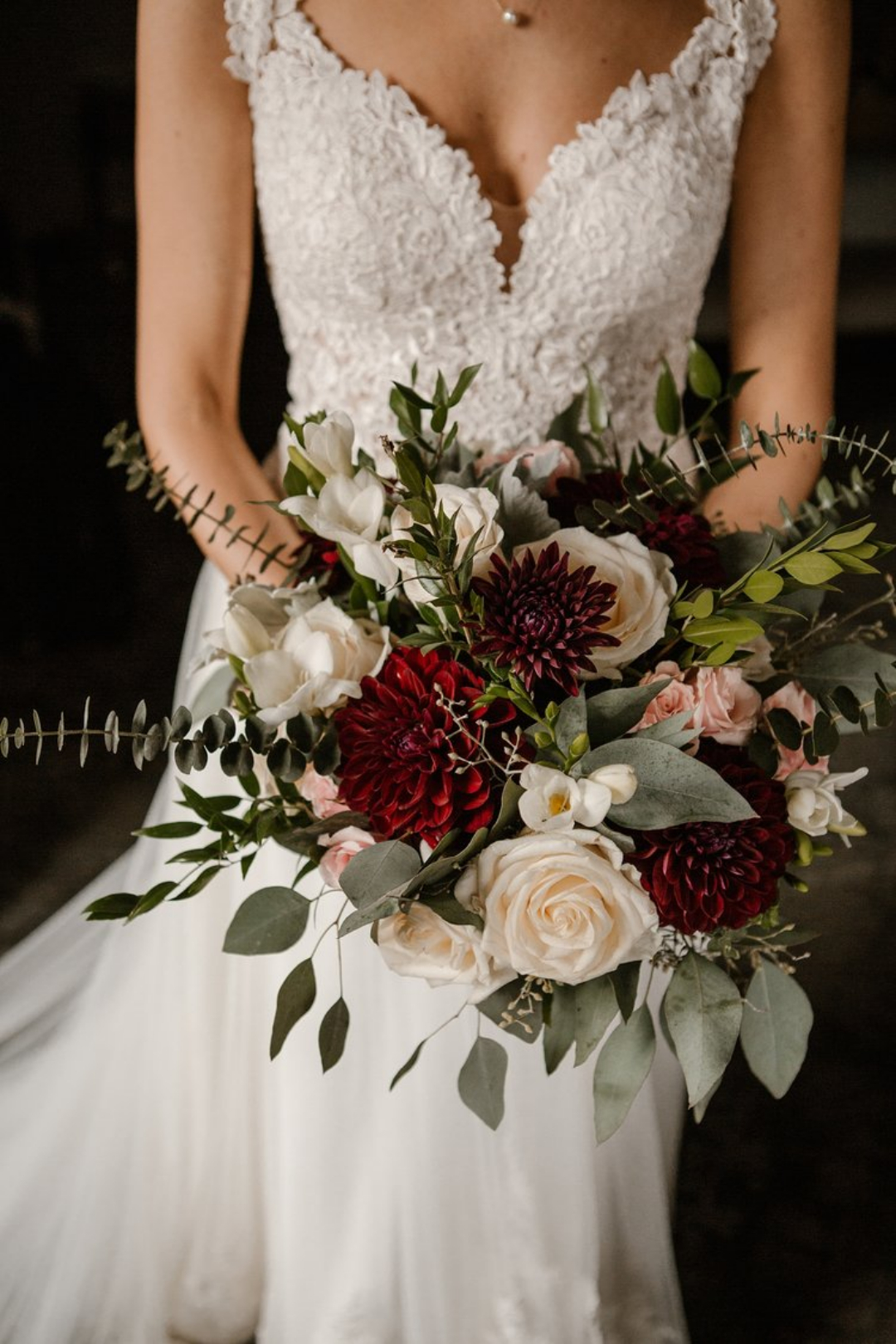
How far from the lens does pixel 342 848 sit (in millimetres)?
848

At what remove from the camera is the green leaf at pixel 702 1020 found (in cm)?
83

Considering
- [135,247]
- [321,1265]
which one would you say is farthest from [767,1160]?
[135,247]

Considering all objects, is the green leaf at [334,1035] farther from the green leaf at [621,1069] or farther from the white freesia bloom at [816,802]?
the white freesia bloom at [816,802]

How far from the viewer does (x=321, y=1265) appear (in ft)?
4.28

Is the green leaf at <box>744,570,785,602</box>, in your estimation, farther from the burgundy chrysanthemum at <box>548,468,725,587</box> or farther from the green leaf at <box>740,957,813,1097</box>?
the green leaf at <box>740,957,813,1097</box>

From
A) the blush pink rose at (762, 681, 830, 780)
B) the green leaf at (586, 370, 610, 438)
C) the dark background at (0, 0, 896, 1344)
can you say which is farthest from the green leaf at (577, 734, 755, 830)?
the dark background at (0, 0, 896, 1344)

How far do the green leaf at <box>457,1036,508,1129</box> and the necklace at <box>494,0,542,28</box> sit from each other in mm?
1021

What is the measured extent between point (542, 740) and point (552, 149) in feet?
2.64

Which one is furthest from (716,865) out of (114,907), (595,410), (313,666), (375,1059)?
(375,1059)

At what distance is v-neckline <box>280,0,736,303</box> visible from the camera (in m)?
1.28

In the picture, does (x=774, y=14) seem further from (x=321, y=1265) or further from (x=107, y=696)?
(x=107, y=696)

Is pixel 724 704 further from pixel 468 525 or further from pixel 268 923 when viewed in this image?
pixel 268 923

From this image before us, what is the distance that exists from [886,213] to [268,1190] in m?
6.40

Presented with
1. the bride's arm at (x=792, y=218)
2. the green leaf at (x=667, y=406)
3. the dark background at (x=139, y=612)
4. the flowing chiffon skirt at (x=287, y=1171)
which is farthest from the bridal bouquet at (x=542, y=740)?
the dark background at (x=139, y=612)
